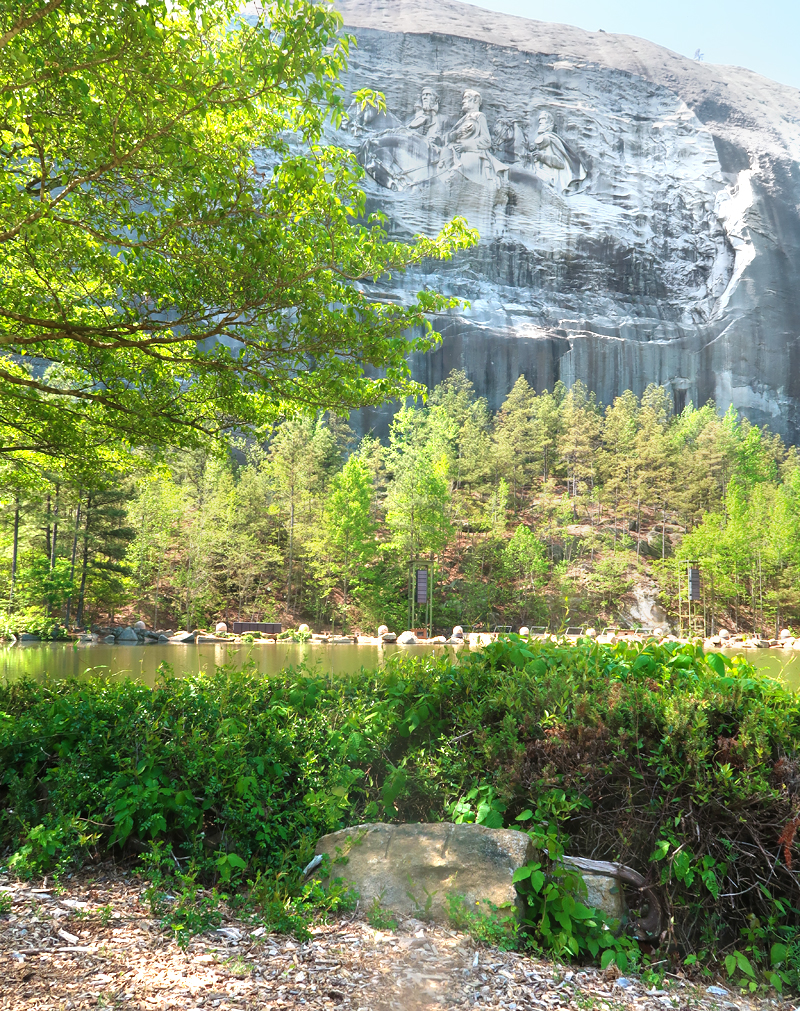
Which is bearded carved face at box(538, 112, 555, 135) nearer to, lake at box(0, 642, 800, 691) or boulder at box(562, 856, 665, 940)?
lake at box(0, 642, 800, 691)

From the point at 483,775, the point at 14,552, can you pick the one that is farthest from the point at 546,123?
the point at 483,775

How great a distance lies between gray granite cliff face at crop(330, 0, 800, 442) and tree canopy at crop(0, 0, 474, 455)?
4592cm

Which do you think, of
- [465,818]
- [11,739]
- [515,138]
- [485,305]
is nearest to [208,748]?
[11,739]

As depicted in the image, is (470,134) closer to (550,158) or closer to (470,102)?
(470,102)

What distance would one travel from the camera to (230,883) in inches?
103

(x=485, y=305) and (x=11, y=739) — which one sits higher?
(x=485, y=305)

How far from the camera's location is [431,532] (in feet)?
98.2

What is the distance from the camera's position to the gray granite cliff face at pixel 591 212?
187 ft

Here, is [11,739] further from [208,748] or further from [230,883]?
[230,883]

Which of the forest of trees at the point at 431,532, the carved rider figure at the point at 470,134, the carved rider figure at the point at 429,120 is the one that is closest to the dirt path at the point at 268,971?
the forest of trees at the point at 431,532

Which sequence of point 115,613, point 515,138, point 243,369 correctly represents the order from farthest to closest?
point 515,138, point 115,613, point 243,369

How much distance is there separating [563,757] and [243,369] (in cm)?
393

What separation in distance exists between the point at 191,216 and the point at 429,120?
7206 centimetres

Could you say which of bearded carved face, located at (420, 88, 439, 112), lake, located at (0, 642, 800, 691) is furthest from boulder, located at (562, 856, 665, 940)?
bearded carved face, located at (420, 88, 439, 112)
